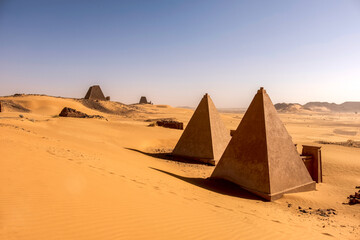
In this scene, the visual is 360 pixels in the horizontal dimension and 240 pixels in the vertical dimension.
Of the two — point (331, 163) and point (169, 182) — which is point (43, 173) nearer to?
point (169, 182)

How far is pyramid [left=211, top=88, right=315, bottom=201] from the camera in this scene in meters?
7.08

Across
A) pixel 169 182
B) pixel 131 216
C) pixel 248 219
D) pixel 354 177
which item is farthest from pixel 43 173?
pixel 354 177

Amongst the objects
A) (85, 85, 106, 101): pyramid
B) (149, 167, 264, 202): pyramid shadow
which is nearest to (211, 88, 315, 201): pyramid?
(149, 167, 264, 202): pyramid shadow

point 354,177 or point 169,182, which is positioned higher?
point 169,182

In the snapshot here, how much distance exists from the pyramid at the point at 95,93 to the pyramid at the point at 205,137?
3444cm

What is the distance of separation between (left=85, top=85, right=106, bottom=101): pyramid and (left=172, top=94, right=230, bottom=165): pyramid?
34437 mm

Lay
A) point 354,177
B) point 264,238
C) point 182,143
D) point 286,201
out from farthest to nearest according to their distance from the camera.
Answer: point 182,143 < point 354,177 < point 286,201 < point 264,238

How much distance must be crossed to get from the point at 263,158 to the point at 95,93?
1621 inches

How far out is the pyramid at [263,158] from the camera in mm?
7076

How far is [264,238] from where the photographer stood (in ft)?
13.3

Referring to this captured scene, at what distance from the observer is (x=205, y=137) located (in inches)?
457

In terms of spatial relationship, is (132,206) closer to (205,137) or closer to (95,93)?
(205,137)

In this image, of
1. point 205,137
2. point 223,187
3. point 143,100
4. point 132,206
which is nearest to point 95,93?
point 143,100

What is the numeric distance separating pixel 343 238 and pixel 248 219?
5.72 ft
